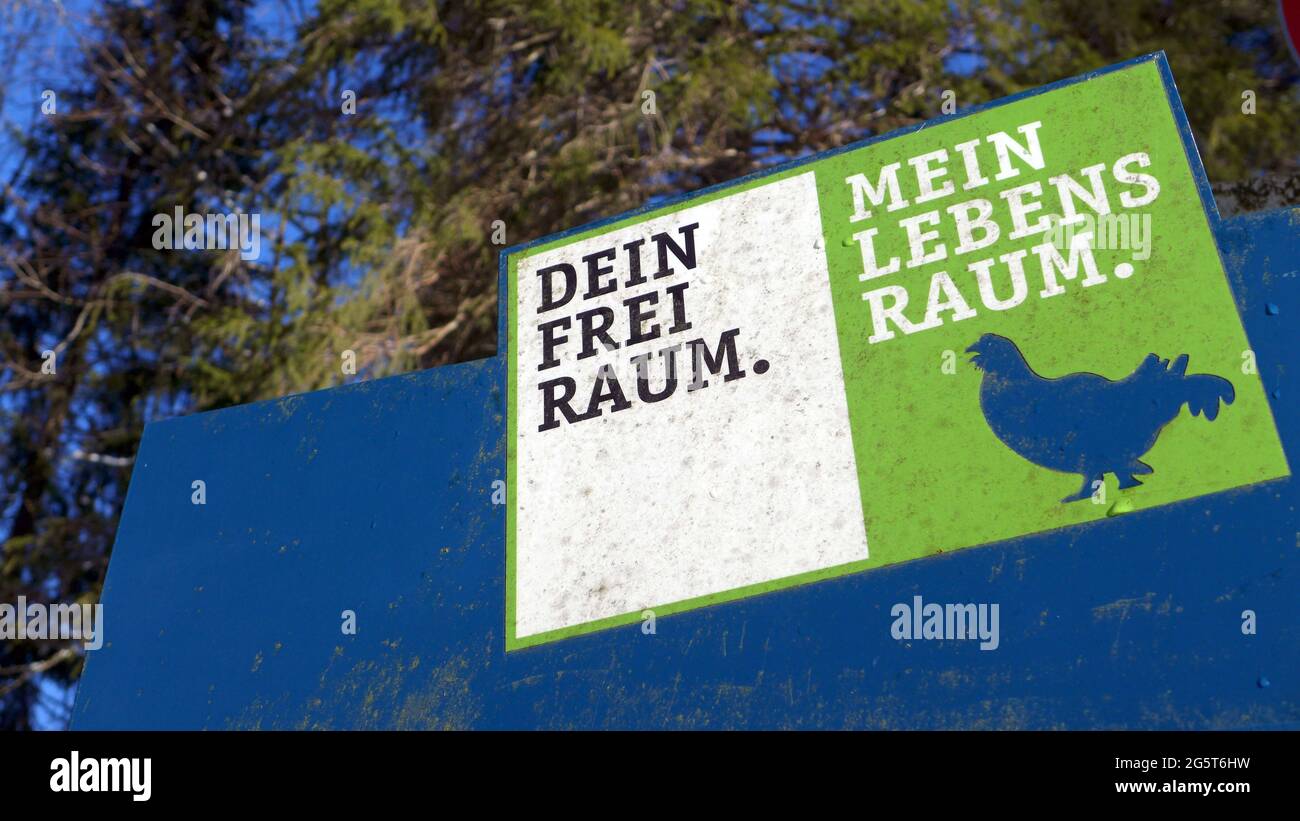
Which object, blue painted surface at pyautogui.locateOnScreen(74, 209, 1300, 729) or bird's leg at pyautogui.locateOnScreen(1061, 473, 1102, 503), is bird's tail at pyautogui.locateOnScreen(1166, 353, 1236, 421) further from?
bird's leg at pyautogui.locateOnScreen(1061, 473, 1102, 503)

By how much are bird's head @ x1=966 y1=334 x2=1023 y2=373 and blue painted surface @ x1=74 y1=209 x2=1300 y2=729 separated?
2.27ft

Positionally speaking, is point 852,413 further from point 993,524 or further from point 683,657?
point 683,657

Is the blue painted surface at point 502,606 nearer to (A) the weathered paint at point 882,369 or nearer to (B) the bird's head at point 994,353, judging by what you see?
(A) the weathered paint at point 882,369

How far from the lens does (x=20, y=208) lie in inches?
691

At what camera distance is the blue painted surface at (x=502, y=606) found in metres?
4.52

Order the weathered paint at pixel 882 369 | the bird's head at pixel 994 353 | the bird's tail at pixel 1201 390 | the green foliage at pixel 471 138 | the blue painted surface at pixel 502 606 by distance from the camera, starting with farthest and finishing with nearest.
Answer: the green foliage at pixel 471 138
the bird's head at pixel 994 353
the weathered paint at pixel 882 369
the bird's tail at pixel 1201 390
the blue painted surface at pixel 502 606

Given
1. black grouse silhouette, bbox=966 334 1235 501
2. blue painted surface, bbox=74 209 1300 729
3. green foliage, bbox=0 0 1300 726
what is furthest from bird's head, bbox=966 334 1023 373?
green foliage, bbox=0 0 1300 726

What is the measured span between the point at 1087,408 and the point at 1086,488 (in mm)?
307

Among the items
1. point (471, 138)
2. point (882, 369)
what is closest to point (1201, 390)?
point (882, 369)

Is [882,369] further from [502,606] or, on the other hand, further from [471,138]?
[471,138]

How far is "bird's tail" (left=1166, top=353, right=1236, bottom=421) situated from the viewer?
4711mm

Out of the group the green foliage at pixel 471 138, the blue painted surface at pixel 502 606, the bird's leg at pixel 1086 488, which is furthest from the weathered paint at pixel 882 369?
the green foliage at pixel 471 138
